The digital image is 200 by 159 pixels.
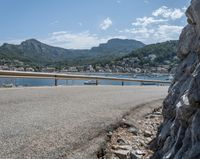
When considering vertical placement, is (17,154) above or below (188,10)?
below

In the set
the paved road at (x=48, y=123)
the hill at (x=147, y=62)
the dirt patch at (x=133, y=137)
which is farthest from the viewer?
the hill at (x=147, y=62)

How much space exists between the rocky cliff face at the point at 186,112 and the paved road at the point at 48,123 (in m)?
1.80

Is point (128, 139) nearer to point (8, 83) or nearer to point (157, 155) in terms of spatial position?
point (157, 155)

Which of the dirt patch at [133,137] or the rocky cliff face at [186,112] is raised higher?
the rocky cliff face at [186,112]

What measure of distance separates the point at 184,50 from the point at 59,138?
2.96 m

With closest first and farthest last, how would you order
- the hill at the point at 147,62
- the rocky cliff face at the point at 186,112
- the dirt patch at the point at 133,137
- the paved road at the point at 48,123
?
the rocky cliff face at the point at 186,112
the paved road at the point at 48,123
the dirt patch at the point at 133,137
the hill at the point at 147,62

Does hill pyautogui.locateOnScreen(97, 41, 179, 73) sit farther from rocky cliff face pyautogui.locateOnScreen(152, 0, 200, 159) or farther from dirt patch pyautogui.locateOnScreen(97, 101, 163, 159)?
rocky cliff face pyautogui.locateOnScreen(152, 0, 200, 159)

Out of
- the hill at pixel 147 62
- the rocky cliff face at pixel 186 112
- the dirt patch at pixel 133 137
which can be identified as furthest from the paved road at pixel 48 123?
A: the hill at pixel 147 62

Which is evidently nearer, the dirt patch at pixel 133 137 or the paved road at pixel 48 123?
the paved road at pixel 48 123

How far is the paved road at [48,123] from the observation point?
6.14 meters

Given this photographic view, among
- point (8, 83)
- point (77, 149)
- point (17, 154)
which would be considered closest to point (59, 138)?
point (77, 149)

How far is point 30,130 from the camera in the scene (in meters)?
7.14

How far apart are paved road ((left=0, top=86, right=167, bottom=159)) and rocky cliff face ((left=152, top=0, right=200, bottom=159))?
1.80m

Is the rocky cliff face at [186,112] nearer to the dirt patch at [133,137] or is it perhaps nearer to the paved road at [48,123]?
the dirt patch at [133,137]
